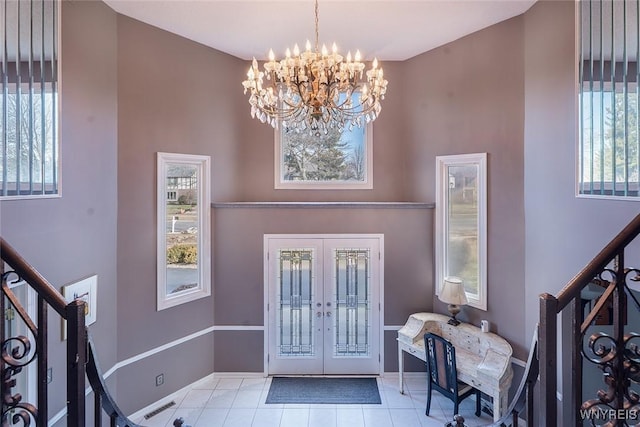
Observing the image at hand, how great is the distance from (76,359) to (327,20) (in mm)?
4201

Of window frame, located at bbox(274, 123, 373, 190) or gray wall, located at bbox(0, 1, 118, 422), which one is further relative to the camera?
window frame, located at bbox(274, 123, 373, 190)

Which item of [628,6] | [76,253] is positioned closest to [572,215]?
[628,6]

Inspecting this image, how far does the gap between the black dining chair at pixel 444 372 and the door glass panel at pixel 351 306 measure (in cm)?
108

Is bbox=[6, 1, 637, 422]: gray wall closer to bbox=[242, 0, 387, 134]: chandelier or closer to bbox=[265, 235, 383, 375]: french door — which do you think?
bbox=[265, 235, 383, 375]: french door

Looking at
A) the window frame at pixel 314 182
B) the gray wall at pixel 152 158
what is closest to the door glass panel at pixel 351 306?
the window frame at pixel 314 182

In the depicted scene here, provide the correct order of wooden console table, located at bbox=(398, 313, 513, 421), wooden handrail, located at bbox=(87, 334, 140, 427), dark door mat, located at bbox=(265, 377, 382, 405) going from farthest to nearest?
dark door mat, located at bbox=(265, 377, 382, 405)
wooden console table, located at bbox=(398, 313, 513, 421)
wooden handrail, located at bbox=(87, 334, 140, 427)

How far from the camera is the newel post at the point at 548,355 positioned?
1458 mm

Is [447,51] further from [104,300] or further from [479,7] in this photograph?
[104,300]

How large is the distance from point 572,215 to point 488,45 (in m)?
2.35

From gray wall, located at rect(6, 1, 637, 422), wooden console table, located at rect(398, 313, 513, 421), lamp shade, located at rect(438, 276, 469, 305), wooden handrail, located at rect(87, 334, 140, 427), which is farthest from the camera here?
lamp shade, located at rect(438, 276, 469, 305)

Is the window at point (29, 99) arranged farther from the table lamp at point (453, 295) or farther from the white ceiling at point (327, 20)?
the table lamp at point (453, 295)

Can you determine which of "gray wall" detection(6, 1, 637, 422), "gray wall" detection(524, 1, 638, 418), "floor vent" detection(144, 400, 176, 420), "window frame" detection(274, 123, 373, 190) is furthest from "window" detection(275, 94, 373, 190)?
"floor vent" detection(144, 400, 176, 420)

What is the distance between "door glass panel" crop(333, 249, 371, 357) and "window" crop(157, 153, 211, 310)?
1.87 meters

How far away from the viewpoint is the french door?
5301 mm
